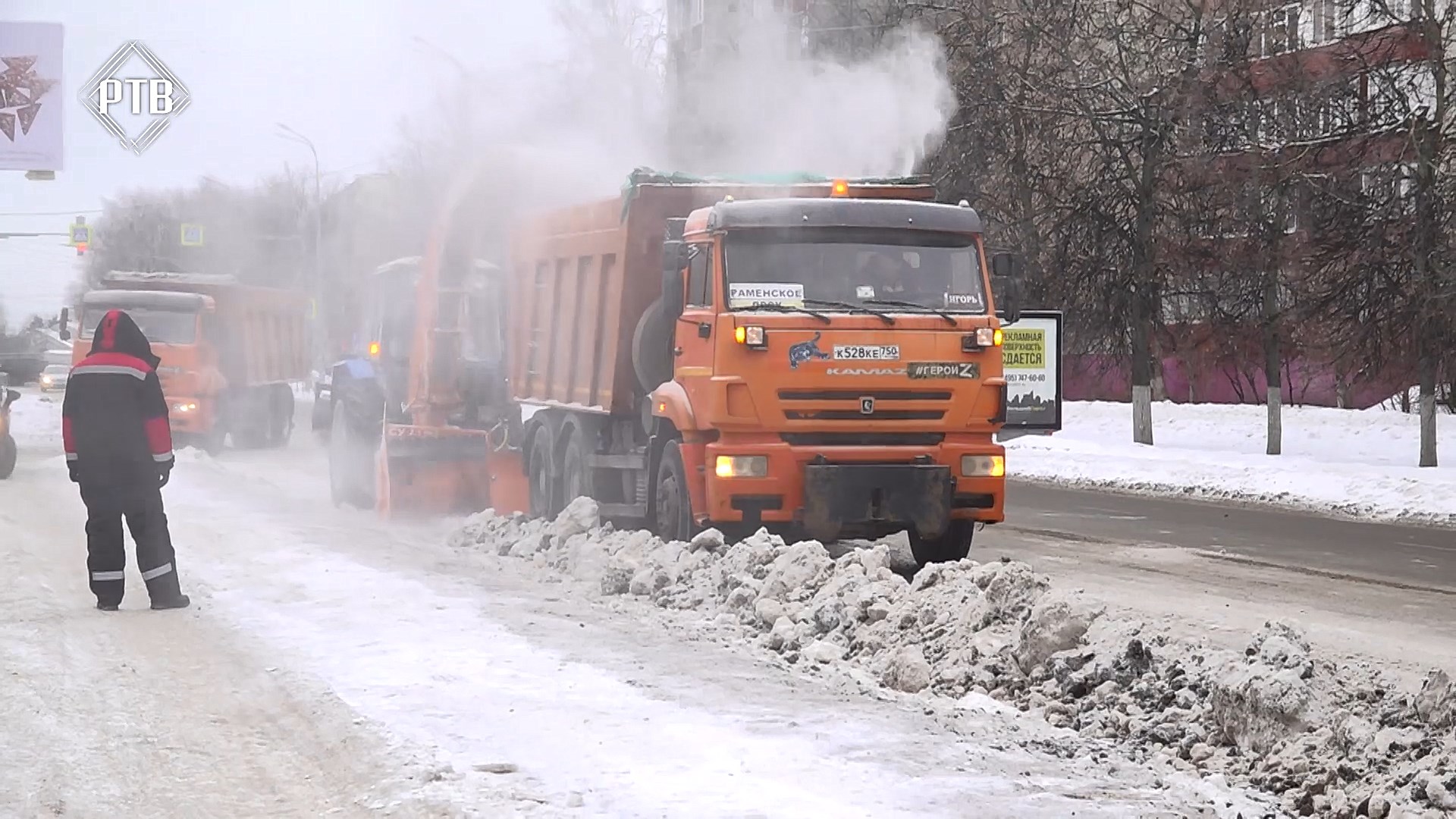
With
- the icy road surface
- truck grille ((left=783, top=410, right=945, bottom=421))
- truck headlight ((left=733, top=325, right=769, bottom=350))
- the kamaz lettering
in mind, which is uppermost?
truck headlight ((left=733, top=325, right=769, bottom=350))

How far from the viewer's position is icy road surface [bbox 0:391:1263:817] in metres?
6.15

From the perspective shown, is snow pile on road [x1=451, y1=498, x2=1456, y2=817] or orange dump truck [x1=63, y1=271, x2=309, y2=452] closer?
snow pile on road [x1=451, y1=498, x2=1456, y2=817]

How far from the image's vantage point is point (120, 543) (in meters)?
11.0

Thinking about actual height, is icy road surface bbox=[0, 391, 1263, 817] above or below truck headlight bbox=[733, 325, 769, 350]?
below

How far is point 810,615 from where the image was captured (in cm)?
975

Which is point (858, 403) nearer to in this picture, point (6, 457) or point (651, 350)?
point (651, 350)

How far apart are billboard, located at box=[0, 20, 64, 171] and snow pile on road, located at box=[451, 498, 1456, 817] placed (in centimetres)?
2831

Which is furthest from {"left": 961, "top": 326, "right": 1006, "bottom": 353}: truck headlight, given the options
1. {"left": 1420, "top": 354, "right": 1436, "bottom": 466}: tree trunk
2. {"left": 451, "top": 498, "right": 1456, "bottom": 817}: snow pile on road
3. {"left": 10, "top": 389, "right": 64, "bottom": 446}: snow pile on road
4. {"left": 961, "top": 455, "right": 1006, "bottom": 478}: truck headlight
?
{"left": 10, "top": 389, "right": 64, "bottom": 446}: snow pile on road

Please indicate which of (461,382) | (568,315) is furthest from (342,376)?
(568,315)

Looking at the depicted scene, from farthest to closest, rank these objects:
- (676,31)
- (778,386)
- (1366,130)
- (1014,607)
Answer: (676,31) < (1366,130) < (778,386) < (1014,607)

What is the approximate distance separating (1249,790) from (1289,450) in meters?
28.6

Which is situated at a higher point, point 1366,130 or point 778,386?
point 1366,130

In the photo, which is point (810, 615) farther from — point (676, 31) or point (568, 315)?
point (676, 31)

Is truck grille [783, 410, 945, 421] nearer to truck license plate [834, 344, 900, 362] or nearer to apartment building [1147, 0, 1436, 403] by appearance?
truck license plate [834, 344, 900, 362]
